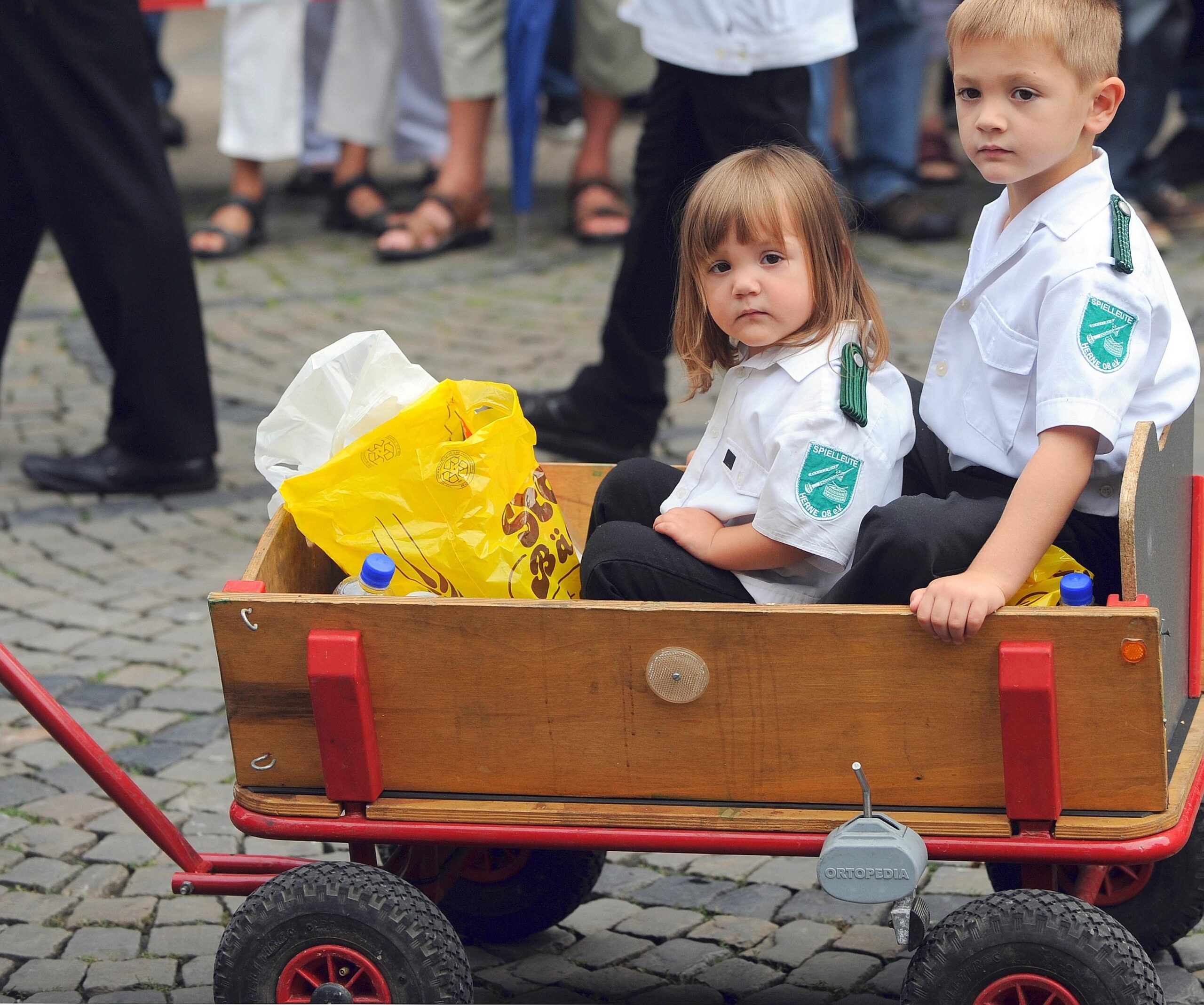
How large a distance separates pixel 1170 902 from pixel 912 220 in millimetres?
4866

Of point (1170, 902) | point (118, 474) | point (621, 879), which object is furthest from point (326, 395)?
point (118, 474)

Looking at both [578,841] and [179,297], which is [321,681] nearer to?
[578,841]

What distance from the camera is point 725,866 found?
312cm

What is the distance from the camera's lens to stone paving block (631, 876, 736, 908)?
2986 mm

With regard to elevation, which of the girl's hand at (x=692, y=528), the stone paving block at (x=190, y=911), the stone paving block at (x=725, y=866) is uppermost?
the girl's hand at (x=692, y=528)

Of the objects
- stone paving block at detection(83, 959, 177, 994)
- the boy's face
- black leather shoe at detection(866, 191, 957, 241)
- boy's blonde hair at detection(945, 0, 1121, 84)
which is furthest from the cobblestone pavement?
boy's blonde hair at detection(945, 0, 1121, 84)

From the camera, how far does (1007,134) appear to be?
2.34 metres

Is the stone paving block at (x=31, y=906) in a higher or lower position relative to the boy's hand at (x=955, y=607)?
lower

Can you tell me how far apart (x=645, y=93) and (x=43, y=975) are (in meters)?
6.47

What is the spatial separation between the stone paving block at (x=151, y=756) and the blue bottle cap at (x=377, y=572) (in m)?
1.23

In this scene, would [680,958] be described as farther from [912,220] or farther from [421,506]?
[912,220]

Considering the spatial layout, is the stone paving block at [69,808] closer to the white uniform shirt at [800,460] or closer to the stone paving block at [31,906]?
the stone paving block at [31,906]

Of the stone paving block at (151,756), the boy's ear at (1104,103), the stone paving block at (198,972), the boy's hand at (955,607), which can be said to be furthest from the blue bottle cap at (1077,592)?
the stone paving block at (151,756)

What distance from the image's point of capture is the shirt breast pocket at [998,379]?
241cm
